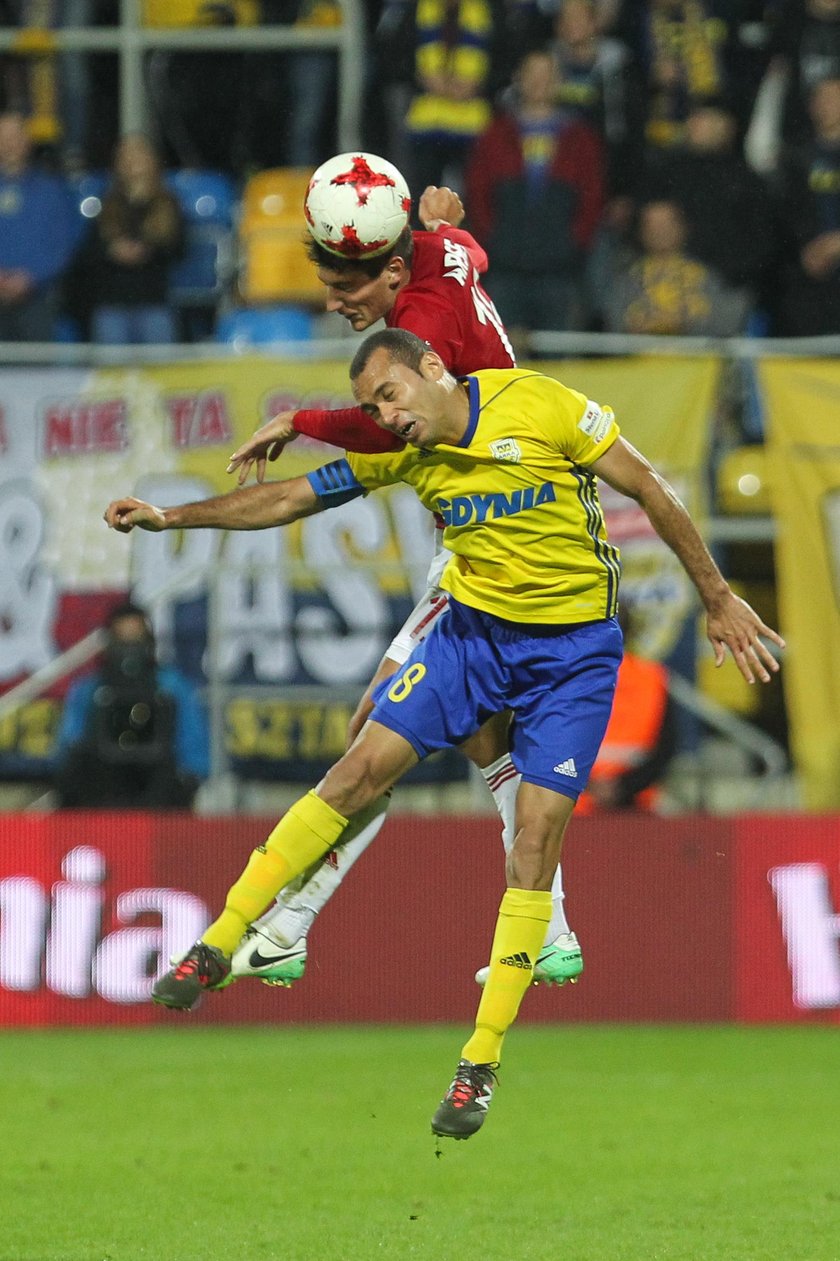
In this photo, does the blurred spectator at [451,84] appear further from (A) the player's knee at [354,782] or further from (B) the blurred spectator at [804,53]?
(A) the player's knee at [354,782]

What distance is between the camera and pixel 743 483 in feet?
42.9

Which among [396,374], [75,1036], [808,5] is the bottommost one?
[75,1036]

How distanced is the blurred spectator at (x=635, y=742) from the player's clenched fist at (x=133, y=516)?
192 inches

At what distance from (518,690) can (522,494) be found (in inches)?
27.3

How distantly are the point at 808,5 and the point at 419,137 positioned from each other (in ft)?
9.17

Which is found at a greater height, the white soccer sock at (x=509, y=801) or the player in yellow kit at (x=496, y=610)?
the player in yellow kit at (x=496, y=610)

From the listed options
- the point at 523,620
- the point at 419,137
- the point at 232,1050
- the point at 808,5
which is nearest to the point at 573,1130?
the point at 232,1050

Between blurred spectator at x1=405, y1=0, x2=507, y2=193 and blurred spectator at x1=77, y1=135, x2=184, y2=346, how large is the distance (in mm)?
1641

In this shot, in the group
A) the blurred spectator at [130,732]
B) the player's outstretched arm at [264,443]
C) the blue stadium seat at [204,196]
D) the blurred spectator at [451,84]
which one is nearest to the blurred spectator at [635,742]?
the blurred spectator at [130,732]

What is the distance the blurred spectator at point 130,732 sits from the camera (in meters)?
12.2

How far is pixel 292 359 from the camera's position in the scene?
12.8 m

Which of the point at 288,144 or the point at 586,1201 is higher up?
the point at 288,144

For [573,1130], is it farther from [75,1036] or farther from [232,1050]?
[75,1036]

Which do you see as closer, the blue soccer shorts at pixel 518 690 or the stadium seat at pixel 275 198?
the blue soccer shorts at pixel 518 690
